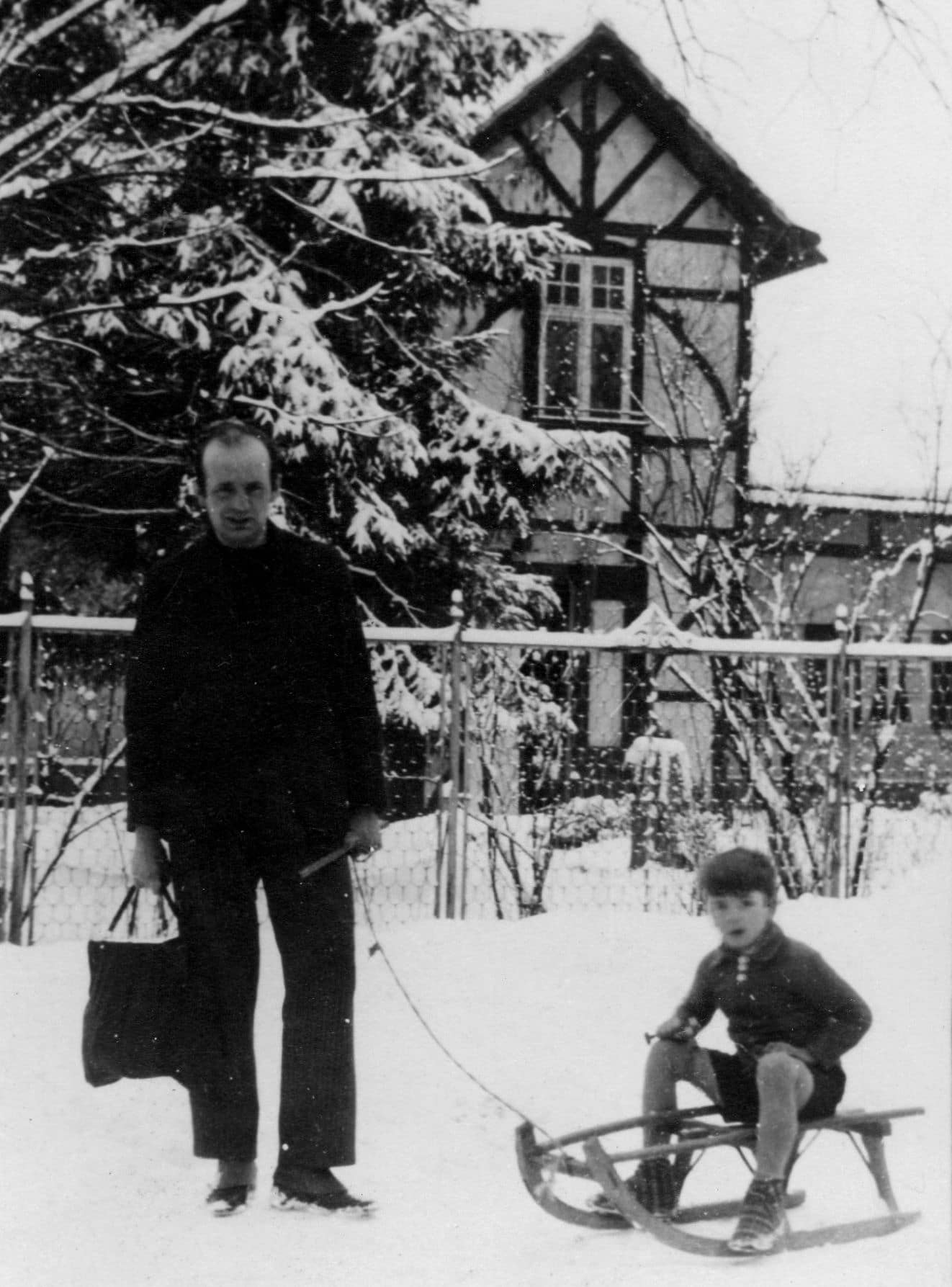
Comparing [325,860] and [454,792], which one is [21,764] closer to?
[454,792]

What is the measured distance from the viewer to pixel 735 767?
575cm

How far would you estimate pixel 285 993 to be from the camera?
285 centimetres

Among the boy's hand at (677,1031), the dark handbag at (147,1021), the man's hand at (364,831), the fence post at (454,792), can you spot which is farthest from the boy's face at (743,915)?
the fence post at (454,792)

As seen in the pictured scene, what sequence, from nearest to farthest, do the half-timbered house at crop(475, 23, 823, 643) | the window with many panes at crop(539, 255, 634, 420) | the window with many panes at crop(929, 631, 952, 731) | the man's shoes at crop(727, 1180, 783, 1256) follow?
the man's shoes at crop(727, 1180, 783, 1256)
the window with many panes at crop(929, 631, 952, 731)
the half-timbered house at crop(475, 23, 823, 643)
the window with many panes at crop(539, 255, 634, 420)

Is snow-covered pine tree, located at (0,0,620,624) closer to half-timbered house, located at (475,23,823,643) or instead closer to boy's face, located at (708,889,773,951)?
half-timbered house, located at (475,23,823,643)

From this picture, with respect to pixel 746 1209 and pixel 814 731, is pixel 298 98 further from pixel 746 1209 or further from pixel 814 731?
pixel 746 1209

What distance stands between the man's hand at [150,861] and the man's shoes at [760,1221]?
132 cm

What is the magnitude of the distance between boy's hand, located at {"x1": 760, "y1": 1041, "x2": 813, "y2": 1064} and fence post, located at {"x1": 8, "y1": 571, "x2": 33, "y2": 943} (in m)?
3.42

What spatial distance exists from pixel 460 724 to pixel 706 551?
305 cm

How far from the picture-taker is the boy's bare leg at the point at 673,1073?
9.31ft

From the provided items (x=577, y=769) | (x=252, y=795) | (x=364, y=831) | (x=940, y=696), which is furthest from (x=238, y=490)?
(x=940, y=696)

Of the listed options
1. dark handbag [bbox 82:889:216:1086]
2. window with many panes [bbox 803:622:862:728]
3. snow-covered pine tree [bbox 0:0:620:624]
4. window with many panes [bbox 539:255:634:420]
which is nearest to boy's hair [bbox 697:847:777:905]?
dark handbag [bbox 82:889:216:1086]

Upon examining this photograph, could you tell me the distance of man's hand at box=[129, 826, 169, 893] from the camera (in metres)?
2.87

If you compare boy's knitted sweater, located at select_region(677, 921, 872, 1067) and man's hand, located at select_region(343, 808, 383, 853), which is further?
man's hand, located at select_region(343, 808, 383, 853)
